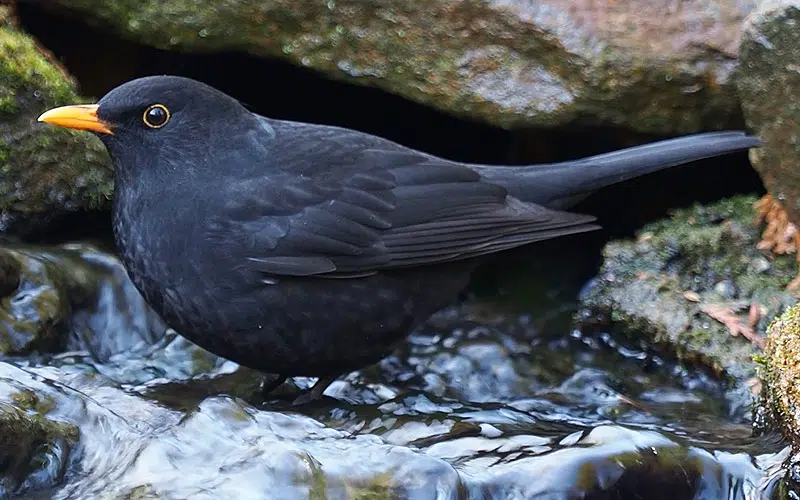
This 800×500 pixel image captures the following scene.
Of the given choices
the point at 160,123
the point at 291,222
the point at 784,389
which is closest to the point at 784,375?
the point at 784,389

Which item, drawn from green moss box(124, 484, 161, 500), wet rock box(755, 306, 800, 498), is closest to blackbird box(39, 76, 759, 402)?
green moss box(124, 484, 161, 500)

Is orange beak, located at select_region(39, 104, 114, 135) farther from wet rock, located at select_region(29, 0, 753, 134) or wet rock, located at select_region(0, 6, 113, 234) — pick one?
wet rock, located at select_region(29, 0, 753, 134)

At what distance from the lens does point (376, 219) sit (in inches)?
174

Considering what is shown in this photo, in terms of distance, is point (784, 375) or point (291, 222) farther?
point (291, 222)

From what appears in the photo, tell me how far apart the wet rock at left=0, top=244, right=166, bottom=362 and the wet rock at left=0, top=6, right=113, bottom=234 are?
0.21 meters

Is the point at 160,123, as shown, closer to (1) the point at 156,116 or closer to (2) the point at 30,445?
(1) the point at 156,116

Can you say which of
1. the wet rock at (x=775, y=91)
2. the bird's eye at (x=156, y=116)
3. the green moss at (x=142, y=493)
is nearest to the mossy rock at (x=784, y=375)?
the wet rock at (x=775, y=91)

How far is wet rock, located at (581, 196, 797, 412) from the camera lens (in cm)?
473

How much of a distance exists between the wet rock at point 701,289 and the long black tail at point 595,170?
0.56 meters

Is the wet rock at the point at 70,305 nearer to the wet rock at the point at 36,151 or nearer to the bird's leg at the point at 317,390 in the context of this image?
the wet rock at the point at 36,151

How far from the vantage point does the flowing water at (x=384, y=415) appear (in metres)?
3.29

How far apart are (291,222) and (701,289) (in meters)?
2.03

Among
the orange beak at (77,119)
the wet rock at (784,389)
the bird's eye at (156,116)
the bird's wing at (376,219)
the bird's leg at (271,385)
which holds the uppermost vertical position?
the bird's eye at (156,116)

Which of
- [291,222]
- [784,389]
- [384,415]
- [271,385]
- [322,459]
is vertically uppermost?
[291,222]
